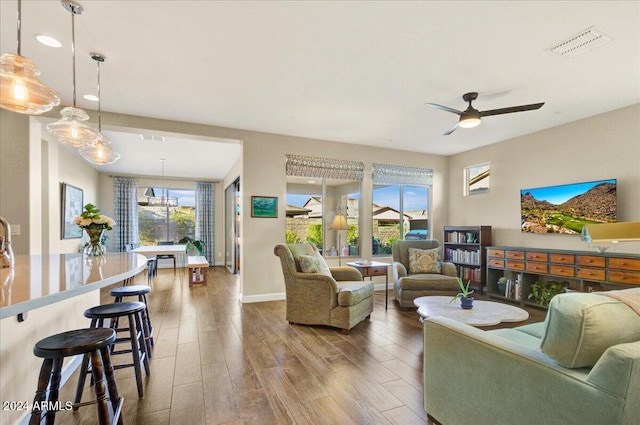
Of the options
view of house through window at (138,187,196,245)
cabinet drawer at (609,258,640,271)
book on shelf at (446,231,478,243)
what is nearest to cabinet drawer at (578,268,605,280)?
cabinet drawer at (609,258,640,271)

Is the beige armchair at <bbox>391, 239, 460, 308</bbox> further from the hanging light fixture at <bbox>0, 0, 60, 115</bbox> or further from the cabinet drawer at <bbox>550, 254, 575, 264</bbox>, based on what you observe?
the hanging light fixture at <bbox>0, 0, 60, 115</bbox>

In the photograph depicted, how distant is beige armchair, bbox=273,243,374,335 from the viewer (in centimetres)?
345

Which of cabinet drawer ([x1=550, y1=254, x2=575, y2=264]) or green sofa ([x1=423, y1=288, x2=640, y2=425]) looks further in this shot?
cabinet drawer ([x1=550, y1=254, x2=575, y2=264])

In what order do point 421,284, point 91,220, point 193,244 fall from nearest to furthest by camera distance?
point 91,220 < point 421,284 < point 193,244

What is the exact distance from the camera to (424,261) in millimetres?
Answer: 4723

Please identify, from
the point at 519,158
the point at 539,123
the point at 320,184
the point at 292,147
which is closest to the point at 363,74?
the point at 292,147

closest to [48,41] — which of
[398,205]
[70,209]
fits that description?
[70,209]

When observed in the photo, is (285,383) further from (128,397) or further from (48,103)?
(48,103)

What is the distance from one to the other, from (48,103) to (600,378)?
9.99 feet

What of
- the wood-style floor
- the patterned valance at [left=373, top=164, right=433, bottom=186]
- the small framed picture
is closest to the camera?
the wood-style floor

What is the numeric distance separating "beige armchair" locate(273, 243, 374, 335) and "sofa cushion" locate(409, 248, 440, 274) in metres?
1.17

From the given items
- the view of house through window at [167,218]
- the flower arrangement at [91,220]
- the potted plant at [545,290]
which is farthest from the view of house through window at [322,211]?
the view of house through window at [167,218]

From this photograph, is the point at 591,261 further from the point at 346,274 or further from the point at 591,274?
the point at 346,274

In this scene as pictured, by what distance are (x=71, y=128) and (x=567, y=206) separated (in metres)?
5.77
